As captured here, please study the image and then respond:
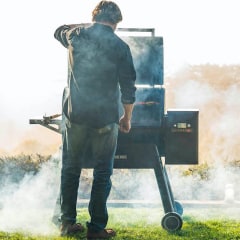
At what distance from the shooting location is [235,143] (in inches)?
519

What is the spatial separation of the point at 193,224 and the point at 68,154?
168 cm

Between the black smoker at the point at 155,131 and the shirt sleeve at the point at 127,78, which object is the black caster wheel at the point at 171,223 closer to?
the black smoker at the point at 155,131

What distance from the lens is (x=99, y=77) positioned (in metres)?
4.36

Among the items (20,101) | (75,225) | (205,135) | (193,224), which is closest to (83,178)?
(20,101)

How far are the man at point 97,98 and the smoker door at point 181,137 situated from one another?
3.26 feet

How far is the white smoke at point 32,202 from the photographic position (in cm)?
528

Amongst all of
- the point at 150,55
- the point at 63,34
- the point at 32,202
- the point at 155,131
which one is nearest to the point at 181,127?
the point at 155,131

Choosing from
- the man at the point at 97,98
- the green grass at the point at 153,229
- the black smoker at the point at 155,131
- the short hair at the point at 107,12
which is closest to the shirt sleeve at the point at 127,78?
the man at the point at 97,98

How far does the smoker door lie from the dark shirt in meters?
1.12

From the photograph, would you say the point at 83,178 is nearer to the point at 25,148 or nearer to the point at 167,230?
the point at 25,148

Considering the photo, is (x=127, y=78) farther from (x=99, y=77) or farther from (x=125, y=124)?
(x=125, y=124)

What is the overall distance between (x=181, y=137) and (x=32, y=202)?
11.3 feet

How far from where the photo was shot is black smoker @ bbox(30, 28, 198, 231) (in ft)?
17.5

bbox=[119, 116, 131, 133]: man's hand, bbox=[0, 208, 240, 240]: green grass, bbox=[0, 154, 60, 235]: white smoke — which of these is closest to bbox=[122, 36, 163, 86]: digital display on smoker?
bbox=[119, 116, 131, 133]: man's hand
